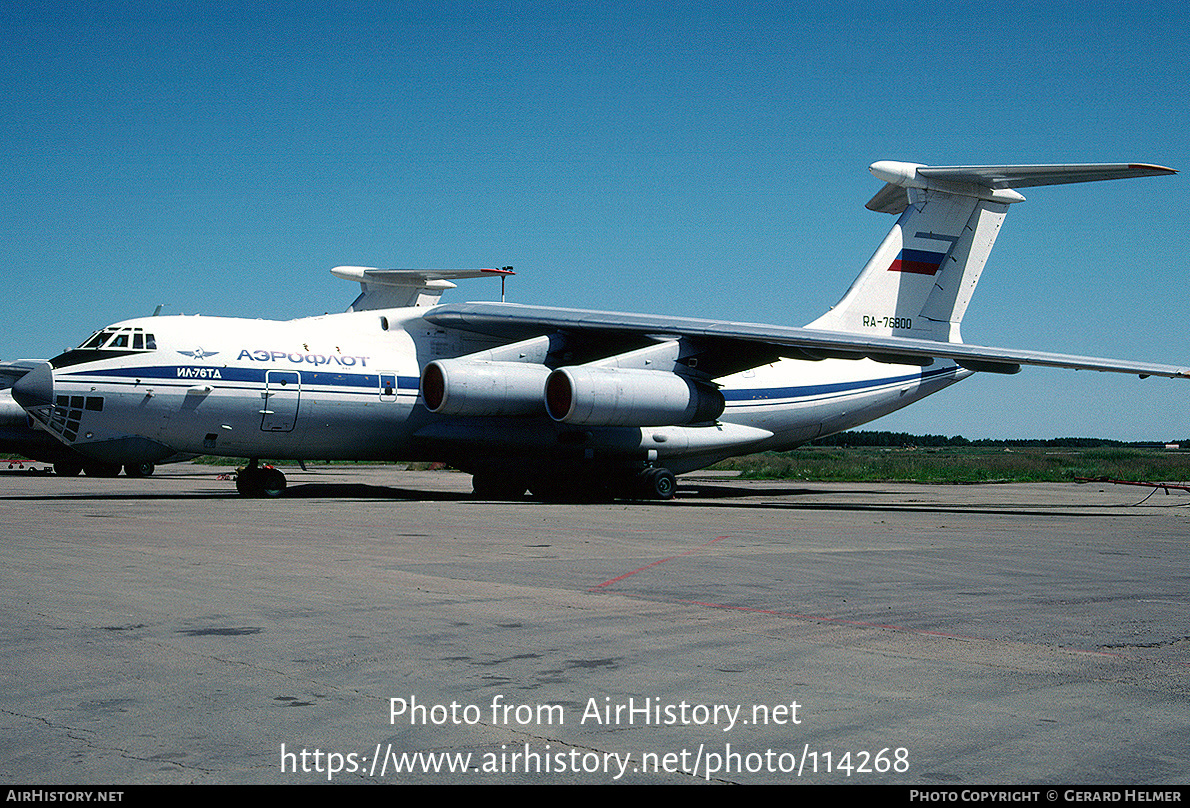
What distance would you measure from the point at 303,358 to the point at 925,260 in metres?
12.6

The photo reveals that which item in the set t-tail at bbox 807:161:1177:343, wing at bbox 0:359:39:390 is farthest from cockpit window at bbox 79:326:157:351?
t-tail at bbox 807:161:1177:343

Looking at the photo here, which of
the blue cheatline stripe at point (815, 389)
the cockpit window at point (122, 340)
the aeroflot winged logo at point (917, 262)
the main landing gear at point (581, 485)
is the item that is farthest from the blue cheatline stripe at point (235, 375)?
the aeroflot winged logo at point (917, 262)

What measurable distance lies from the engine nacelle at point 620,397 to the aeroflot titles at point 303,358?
340cm

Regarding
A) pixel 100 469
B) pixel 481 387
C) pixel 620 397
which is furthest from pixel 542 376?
pixel 100 469

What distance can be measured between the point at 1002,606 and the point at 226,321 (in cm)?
1473

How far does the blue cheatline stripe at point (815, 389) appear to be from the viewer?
2225 cm

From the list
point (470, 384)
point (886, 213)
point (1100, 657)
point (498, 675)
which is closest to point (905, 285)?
point (886, 213)

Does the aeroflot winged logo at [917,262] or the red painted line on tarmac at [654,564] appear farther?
the aeroflot winged logo at [917,262]

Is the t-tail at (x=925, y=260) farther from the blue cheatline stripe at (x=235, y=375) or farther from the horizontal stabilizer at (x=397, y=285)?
the horizontal stabilizer at (x=397, y=285)

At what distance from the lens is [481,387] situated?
1831 cm

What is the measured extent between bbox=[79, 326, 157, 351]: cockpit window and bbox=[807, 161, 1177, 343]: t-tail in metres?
12.9

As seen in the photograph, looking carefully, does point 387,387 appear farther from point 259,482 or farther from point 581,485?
point 581,485

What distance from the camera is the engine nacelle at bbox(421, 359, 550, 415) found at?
1819 centimetres

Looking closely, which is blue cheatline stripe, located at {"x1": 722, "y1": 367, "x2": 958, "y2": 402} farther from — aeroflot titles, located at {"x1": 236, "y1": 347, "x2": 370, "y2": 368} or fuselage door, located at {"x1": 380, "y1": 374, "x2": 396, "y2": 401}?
aeroflot titles, located at {"x1": 236, "y1": 347, "x2": 370, "y2": 368}
